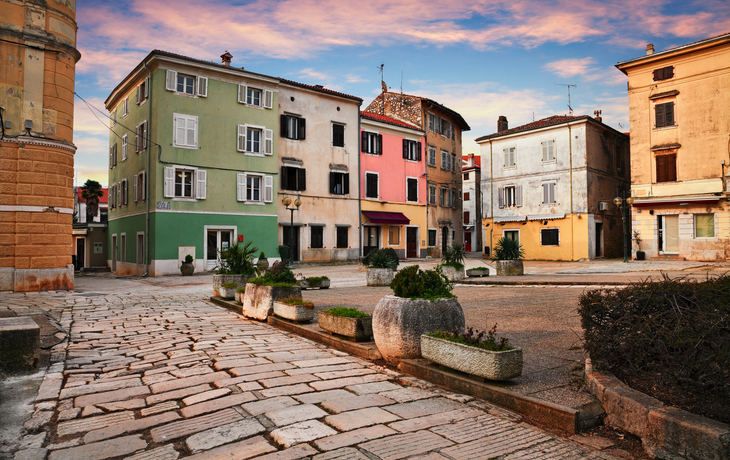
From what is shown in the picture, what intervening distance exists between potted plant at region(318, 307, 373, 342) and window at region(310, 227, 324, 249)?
23.8 meters

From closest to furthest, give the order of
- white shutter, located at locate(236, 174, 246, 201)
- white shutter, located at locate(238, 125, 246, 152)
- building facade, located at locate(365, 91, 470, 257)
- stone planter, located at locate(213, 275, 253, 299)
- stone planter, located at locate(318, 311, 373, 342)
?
stone planter, located at locate(318, 311, 373, 342)
stone planter, located at locate(213, 275, 253, 299)
white shutter, located at locate(236, 174, 246, 201)
white shutter, located at locate(238, 125, 246, 152)
building facade, located at locate(365, 91, 470, 257)

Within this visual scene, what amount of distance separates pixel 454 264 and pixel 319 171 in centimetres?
1684

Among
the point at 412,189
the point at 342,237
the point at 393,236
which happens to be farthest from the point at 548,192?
the point at 342,237

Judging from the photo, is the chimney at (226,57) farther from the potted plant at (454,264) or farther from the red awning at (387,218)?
the potted plant at (454,264)

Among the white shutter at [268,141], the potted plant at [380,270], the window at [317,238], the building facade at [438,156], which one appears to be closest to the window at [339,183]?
the window at [317,238]

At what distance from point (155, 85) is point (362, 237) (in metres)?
16.1

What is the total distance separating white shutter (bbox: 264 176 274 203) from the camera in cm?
2866

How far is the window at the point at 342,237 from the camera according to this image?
3234 centimetres

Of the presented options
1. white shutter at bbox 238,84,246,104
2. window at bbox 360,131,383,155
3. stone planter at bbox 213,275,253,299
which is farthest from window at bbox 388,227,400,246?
stone planter at bbox 213,275,253,299

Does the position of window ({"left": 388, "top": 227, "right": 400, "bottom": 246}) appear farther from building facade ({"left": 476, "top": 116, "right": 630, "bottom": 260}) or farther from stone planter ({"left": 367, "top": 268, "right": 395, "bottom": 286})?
stone planter ({"left": 367, "top": 268, "right": 395, "bottom": 286})

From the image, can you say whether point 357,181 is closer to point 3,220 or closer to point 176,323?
point 3,220

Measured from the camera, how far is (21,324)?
19.4 ft

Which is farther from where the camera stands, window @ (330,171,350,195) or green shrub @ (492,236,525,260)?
window @ (330,171,350,195)

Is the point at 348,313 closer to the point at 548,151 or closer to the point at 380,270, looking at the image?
the point at 380,270
